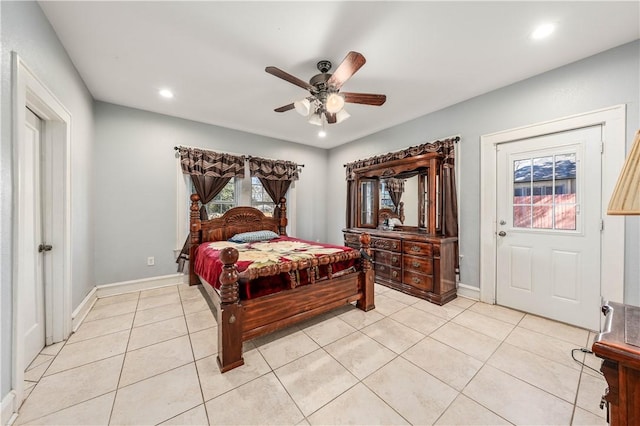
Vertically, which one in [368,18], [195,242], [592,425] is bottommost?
[592,425]

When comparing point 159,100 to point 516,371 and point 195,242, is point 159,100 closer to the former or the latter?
point 195,242

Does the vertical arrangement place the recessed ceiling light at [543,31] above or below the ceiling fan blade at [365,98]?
above

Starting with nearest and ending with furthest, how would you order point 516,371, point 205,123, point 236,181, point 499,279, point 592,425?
point 592,425, point 516,371, point 499,279, point 205,123, point 236,181

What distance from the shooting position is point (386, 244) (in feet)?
11.6

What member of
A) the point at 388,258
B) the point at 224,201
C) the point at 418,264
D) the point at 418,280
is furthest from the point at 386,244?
the point at 224,201

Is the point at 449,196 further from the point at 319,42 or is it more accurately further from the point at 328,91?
the point at 319,42

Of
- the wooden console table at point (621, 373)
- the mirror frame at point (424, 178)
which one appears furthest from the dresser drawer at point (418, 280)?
the wooden console table at point (621, 373)

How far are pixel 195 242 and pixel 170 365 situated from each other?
2.10 meters

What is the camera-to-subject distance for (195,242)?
3.62 m

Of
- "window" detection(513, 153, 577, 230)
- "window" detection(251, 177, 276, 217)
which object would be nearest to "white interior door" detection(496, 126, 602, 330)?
"window" detection(513, 153, 577, 230)

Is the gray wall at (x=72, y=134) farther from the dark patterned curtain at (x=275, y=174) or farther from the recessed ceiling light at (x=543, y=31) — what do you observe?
the recessed ceiling light at (x=543, y=31)

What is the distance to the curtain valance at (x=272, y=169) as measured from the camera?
4.35m

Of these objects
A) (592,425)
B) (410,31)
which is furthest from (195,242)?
(592,425)

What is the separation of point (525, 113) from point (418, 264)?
7.08 ft
